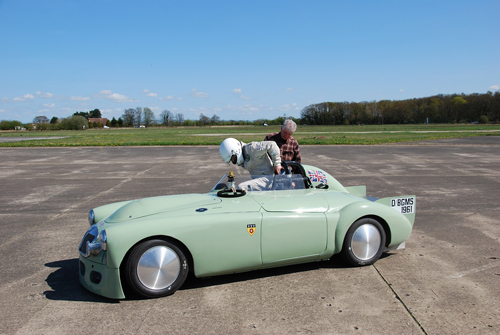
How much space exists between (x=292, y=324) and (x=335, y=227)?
4.33 ft

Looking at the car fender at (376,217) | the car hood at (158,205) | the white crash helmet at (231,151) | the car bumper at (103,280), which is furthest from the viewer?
the white crash helmet at (231,151)

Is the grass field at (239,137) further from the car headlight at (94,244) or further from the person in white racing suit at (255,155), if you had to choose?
the car headlight at (94,244)

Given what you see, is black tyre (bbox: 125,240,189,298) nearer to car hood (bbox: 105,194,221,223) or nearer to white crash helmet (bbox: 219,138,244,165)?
car hood (bbox: 105,194,221,223)

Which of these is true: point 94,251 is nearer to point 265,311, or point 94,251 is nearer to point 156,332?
point 156,332

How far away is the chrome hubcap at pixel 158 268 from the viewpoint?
346 centimetres

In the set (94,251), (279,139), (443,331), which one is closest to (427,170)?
(279,139)

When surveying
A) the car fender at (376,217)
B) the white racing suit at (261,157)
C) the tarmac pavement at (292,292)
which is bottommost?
the tarmac pavement at (292,292)

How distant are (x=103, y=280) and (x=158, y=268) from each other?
1.64ft

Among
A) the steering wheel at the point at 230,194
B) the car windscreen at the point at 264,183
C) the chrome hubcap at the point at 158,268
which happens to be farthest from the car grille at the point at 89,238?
the car windscreen at the point at 264,183

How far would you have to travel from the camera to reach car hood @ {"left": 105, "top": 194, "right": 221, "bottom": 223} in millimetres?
3738

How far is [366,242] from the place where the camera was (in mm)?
4207

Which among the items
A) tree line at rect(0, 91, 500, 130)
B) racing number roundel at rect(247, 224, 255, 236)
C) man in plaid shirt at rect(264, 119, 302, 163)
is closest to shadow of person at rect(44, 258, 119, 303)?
racing number roundel at rect(247, 224, 255, 236)

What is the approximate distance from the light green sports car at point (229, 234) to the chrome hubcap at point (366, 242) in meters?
0.01

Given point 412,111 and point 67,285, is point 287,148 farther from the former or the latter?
point 412,111
